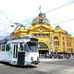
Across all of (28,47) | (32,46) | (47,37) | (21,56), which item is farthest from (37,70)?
(47,37)

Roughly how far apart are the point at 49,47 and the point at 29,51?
45.4 m

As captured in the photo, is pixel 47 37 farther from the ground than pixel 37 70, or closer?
farther from the ground

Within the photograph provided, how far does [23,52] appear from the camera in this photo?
41.9 ft

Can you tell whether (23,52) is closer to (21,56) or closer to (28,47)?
(21,56)

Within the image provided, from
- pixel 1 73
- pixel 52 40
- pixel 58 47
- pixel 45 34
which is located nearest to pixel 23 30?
pixel 45 34

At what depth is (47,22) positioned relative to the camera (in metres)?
65.6

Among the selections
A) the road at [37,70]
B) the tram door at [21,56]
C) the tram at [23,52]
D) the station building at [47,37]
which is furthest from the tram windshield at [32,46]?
the station building at [47,37]

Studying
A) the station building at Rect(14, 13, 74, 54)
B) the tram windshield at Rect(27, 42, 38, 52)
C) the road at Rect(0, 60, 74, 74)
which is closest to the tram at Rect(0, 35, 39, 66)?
the tram windshield at Rect(27, 42, 38, 52)

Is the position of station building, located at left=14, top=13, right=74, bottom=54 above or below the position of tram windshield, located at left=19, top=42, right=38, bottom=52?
above

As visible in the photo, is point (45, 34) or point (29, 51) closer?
point (29, 51)

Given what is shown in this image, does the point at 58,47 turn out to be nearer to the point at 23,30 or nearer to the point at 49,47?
the point at 49,47

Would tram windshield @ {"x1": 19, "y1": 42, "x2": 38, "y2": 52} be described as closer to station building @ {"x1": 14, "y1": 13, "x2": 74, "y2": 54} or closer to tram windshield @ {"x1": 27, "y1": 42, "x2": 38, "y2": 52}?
tram windshield @ {"x1": 27, "y1": 42, "x2": 38, "y2": 52}

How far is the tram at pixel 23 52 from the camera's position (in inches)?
493

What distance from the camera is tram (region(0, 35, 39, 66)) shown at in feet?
41.1
